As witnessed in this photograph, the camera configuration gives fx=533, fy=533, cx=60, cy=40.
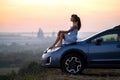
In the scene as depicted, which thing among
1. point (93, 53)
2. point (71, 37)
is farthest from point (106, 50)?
point (71, 37)

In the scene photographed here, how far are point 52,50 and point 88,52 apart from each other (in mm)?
1207

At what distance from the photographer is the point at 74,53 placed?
15.4 m

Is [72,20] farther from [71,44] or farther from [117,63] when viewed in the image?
[117,63]

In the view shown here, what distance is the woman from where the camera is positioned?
15.8 metres

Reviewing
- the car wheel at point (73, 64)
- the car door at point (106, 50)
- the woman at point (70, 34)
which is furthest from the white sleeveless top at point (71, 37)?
the car door at point (106, 50)

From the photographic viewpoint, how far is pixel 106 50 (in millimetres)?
15109

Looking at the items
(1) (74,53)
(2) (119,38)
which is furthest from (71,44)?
(2) (119,38)

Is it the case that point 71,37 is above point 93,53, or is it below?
above

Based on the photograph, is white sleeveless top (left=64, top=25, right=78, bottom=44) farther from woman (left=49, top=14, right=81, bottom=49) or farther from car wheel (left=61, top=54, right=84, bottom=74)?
car wheel (left=61, top=54, right=84, bottom=74)

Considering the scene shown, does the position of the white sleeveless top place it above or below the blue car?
above

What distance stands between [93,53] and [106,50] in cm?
39

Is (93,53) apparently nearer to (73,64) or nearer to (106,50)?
(106,50)

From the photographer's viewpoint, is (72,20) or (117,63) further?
(72,20)

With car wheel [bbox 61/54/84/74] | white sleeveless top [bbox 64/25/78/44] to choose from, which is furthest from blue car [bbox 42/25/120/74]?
white sleeveless top [bbox 64/25/78/44]
